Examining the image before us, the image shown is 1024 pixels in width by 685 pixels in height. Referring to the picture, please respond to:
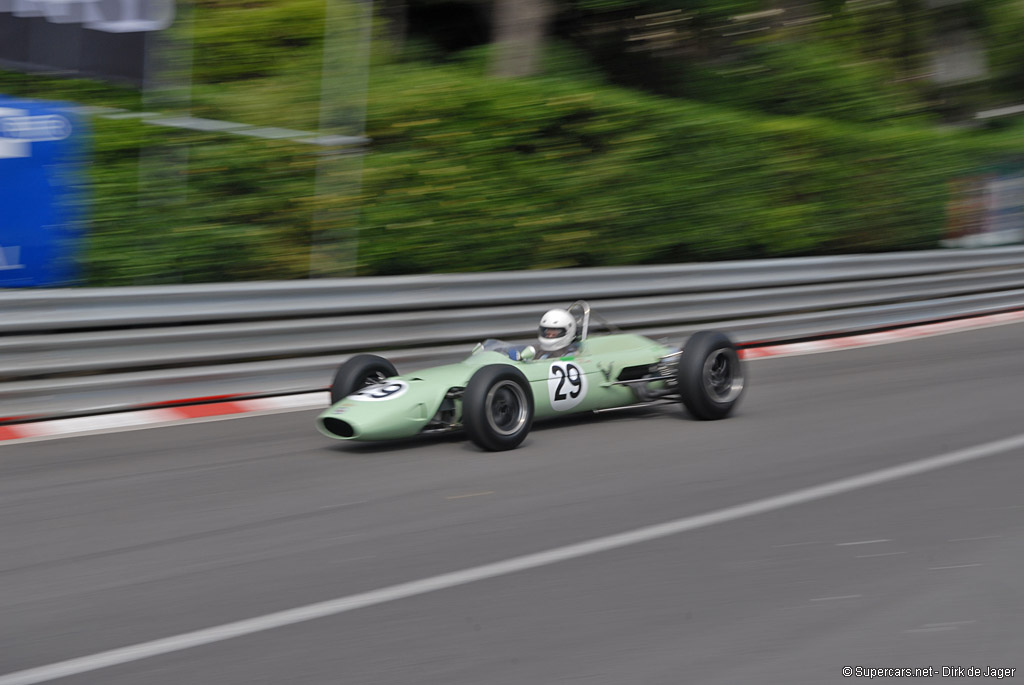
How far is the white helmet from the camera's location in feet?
24.5

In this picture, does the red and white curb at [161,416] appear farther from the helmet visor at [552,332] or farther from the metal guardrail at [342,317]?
the helmet visor at [552,332]

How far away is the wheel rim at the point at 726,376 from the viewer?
7883 mm

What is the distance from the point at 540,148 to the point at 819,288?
3676mm

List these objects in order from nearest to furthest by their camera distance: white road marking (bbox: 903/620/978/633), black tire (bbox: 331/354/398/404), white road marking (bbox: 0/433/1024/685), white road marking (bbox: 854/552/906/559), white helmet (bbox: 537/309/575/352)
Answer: white road marking (bbox: 0/433/1024/685) → white road marking (bbox: 903/620/978/633) → white road marking (bbox: 854/552/906/559) → black tire (bbox: 331/354/398/404) → white helmet (bbox: 537/309/575/352)

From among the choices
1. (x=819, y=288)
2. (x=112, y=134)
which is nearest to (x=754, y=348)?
(x=819, y=288)

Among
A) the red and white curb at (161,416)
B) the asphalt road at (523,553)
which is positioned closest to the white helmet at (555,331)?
the asphalt road at (523,553)

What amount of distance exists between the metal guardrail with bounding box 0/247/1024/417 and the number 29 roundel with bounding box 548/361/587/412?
2267 millimetres

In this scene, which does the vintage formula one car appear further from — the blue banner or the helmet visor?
the blue banner

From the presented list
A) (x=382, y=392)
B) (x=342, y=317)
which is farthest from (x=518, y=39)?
(x=382, y=392)

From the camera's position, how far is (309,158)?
9.71m

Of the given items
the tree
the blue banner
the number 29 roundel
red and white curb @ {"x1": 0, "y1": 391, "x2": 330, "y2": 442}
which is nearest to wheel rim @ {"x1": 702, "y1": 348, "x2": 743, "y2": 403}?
the number 29 roundel

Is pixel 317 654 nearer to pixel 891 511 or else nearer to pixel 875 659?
pixel 875 659

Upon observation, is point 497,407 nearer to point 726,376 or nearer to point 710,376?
point 710,376

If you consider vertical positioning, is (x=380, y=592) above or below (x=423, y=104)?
below
